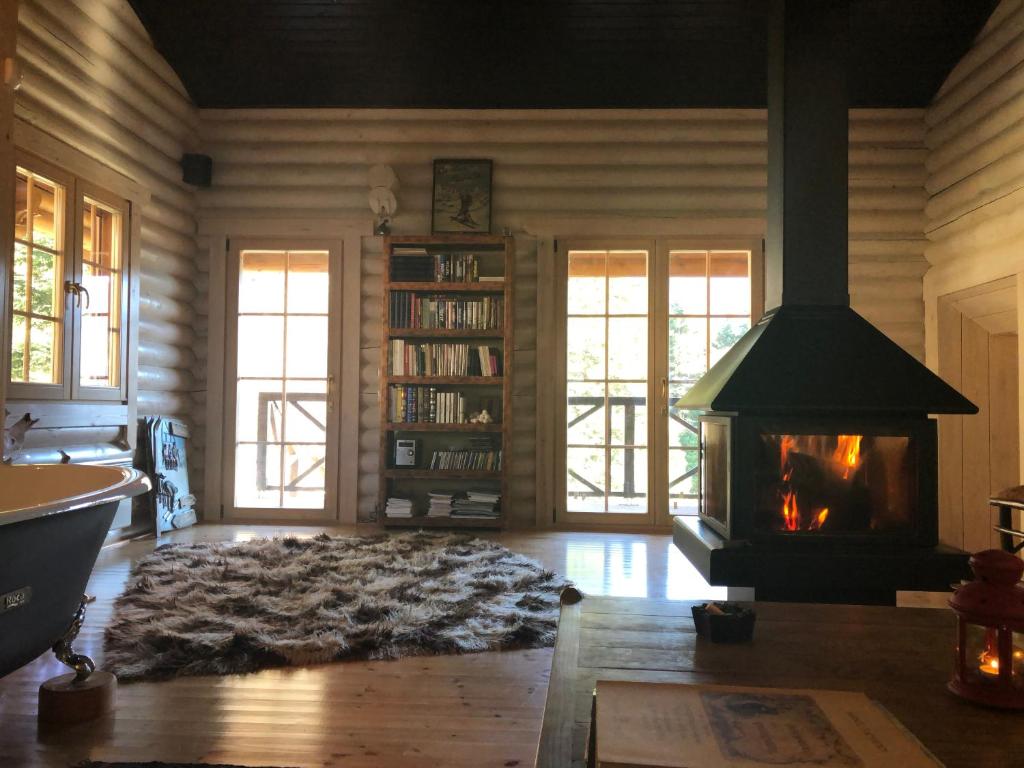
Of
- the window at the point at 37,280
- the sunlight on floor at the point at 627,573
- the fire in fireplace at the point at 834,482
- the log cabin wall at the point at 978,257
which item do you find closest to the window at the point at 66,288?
the window at the point at 37,280

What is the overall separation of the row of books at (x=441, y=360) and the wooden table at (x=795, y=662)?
3889mm

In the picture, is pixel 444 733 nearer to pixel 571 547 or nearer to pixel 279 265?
pixel 571 547

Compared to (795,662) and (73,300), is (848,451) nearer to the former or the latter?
(795,662)

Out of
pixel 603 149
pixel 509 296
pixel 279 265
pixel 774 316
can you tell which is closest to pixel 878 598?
pixel 774 316

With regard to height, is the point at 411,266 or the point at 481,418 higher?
the point at 411,266

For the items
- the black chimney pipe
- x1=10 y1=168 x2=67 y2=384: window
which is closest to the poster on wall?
x1=10 y1=168 x2=67 y2=384: window

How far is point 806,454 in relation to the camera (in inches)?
122

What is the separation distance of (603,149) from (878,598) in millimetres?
4123

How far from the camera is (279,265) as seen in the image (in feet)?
20.4

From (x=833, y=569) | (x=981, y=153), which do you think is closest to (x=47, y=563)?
(x=833, y=569)

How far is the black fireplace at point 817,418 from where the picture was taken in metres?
2.95

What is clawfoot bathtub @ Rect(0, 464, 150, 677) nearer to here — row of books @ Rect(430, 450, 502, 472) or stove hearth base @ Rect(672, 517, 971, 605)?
stove hearth base @ Rect(672, 517, 971, 605)

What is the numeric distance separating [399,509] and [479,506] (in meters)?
0.59

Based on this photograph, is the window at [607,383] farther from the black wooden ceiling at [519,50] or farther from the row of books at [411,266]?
the black wooden ceiling at [519,50]
